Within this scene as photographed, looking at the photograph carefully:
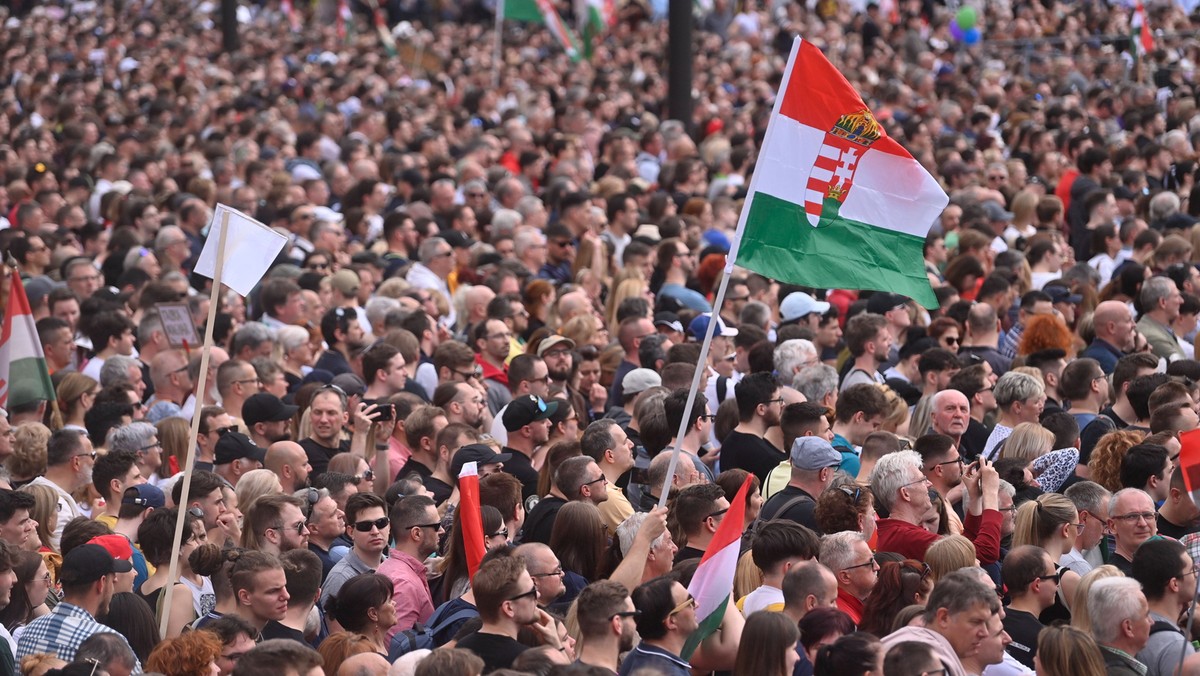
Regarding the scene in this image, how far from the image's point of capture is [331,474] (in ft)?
27.0

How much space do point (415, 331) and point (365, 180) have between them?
234 inches

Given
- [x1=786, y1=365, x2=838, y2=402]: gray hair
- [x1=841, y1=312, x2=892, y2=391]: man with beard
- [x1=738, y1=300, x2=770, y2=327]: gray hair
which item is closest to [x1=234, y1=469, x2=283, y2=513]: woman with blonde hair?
[x1=786, y1=365, x2=838, y2=402]: gray hair

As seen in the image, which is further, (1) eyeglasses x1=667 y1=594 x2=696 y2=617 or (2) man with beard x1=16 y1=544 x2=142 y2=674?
(2) man with beard x1=16 y1=544 x2=142 y2=674

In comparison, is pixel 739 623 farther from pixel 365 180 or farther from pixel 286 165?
pixel 286 165

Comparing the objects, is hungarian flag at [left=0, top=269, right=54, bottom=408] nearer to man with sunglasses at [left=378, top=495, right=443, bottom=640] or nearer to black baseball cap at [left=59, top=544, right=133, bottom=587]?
man with sunglasses at [left=378, top=495, right=443, bottom=640]

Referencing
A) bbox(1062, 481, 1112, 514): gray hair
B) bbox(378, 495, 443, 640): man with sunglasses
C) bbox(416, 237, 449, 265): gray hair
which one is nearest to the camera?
bbox(378, 495, 443, 640): man with sunglasses

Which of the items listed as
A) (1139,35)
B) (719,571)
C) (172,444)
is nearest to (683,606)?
(719,571)

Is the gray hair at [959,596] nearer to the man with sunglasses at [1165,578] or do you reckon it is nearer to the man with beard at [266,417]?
the man with sunglasses at [1165,578]

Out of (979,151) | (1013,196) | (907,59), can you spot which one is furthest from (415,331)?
(907,59)

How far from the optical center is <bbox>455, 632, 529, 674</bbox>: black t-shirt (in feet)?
20.0

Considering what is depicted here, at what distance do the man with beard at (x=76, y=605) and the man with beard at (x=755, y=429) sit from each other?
3.23m

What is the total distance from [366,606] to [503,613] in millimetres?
706

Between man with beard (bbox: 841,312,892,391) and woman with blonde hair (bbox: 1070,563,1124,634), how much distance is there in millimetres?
3687

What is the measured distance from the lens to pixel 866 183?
733cm
